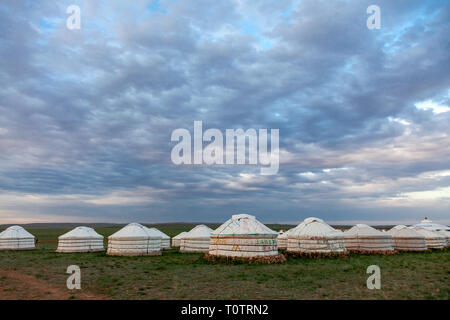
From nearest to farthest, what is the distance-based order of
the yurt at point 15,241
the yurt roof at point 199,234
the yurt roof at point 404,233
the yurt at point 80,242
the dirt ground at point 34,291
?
the dirt ground at point 34,291 → the yurt at point 80,242 → the yurt roof at point 199,234 → the yurt roof at point 404,233 → the yurt at point 15,241

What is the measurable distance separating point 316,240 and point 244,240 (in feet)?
23.9

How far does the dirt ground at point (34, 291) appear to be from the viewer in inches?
455

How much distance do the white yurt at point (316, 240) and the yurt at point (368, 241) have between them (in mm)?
4474

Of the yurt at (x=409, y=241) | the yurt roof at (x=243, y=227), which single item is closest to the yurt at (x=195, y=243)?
the yurt roof at (x=243, y=227)

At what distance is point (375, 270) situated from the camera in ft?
55.0

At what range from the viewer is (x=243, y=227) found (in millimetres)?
21797

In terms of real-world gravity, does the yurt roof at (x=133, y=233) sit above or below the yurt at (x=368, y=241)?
above

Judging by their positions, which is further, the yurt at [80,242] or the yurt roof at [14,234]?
the yurt roof at [14,234]

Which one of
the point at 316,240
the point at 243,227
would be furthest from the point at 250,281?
the point at 316,240

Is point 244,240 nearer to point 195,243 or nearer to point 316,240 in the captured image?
point 316,240

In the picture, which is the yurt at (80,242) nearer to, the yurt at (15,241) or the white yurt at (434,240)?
the yurt at (15,241)

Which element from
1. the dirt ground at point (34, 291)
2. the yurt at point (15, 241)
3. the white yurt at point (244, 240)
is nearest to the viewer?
the dirt ground at point (34, 291)

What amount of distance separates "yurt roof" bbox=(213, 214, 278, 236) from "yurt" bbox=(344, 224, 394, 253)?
455 inches
